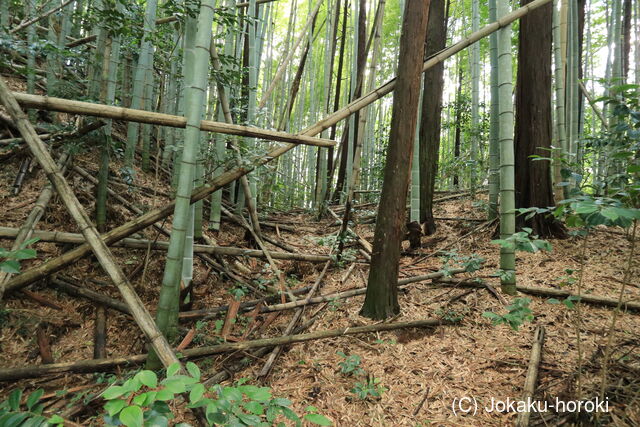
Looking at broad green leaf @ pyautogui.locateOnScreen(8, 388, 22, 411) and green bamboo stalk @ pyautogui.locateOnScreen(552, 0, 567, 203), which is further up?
green bamboo stalk @ pyautogui.locateOnScreen(552, 0, 567, 203)

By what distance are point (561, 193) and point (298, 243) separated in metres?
3.15

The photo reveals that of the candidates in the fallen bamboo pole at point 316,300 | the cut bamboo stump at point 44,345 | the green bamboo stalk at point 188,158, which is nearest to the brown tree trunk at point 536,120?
the fallen bamboo pole at point 316,300

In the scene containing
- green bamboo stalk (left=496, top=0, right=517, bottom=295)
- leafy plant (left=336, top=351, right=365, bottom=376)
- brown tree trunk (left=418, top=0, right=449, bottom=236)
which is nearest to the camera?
leafy plant (left=336, top=351, right=365, bottom=376)

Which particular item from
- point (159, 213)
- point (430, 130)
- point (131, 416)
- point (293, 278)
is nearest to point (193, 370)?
point (131, 416)

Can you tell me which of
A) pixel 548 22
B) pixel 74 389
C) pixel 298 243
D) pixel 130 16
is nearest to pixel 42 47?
pixel 130 16

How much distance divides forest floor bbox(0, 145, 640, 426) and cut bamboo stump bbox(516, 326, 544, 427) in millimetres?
39

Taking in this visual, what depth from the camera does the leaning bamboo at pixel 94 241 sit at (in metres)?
1.55

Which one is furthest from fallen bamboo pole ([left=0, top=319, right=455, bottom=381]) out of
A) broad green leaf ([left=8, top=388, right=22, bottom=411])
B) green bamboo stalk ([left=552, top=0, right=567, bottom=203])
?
green bamboo stalk ([left=552, top=0, right=567, bottom=203])

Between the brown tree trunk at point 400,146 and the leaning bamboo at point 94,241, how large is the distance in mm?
1399

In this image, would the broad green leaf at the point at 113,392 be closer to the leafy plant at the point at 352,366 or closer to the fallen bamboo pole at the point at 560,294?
the leafy plant at the point at 352,366

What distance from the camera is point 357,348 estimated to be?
6.88 feet

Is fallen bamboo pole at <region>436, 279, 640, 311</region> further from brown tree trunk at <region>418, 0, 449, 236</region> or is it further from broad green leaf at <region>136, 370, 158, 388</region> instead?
broad green leaf at <region>136, 370, 158, 388</region>

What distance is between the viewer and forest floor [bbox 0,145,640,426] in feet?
5.25

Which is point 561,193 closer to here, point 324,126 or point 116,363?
point 324,126
